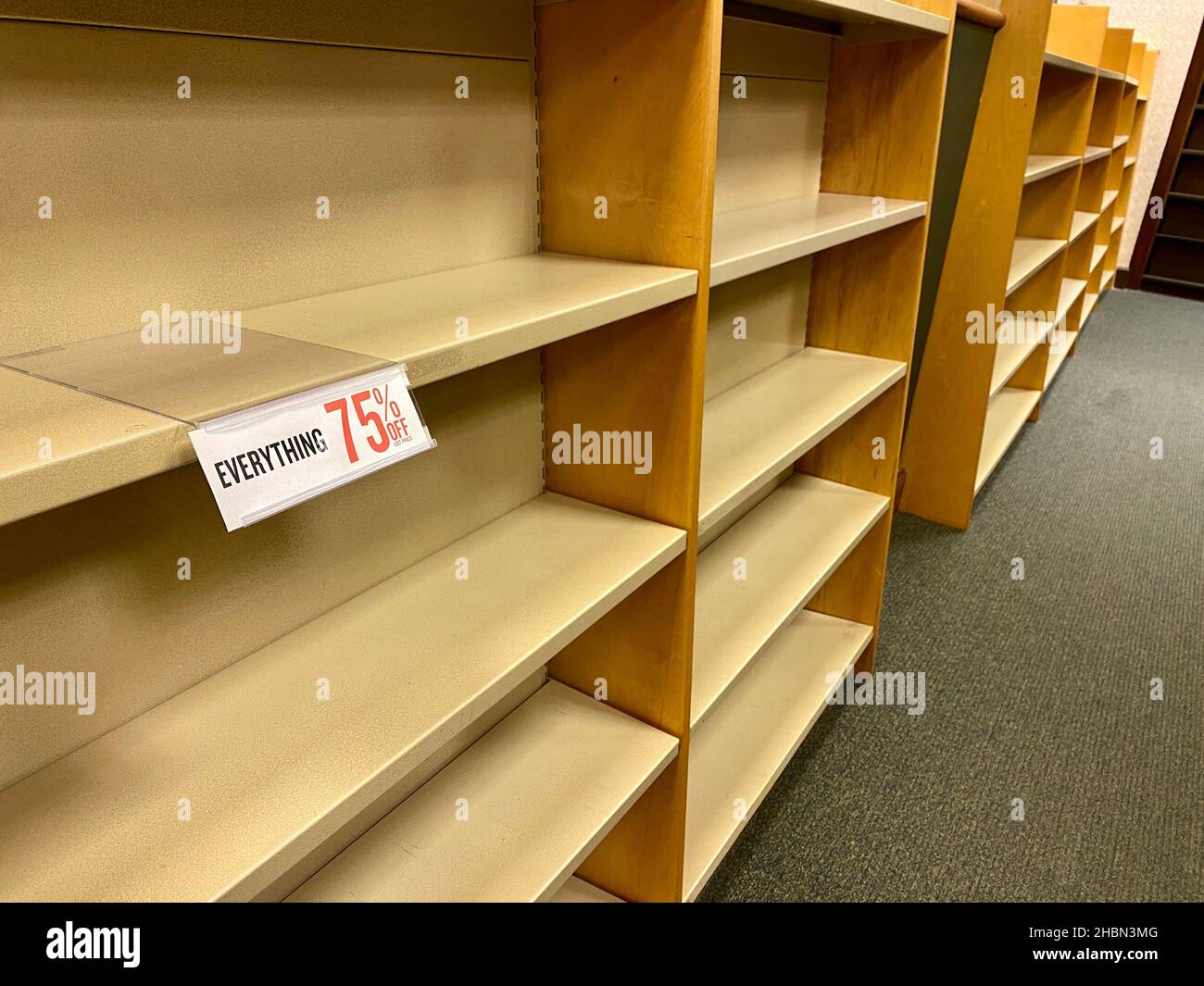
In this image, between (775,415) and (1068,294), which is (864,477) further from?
(1068,294)

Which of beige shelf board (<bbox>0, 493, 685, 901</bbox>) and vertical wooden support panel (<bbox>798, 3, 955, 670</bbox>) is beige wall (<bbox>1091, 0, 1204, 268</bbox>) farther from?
beige shelf board (<bbox>0, 493, 685, 901</bbox>)

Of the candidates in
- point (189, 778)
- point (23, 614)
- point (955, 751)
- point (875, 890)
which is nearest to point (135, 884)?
point (189, 778)

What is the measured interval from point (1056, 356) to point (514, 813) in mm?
4581

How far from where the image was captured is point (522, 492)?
1.39 metres

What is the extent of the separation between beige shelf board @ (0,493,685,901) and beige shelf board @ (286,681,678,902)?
31 centimetres

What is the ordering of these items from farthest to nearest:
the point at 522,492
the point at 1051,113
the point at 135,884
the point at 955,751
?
the point at 1051,113 < the point at 955,751 < the point at 522,492 < the point at 135,884

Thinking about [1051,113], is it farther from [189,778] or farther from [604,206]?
[189,778]

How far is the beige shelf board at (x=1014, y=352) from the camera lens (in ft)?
10.6

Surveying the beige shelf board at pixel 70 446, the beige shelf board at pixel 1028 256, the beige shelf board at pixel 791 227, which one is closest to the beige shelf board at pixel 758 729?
the beige shelf board at pixel 791 227

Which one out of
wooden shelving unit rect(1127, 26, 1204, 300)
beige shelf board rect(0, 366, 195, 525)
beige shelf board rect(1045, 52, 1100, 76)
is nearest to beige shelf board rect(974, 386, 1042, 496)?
beige shelf board rect(1045, 52, 1100, 76)

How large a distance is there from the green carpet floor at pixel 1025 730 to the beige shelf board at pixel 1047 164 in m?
1.24

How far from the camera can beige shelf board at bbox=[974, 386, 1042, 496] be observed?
3.43 meters
